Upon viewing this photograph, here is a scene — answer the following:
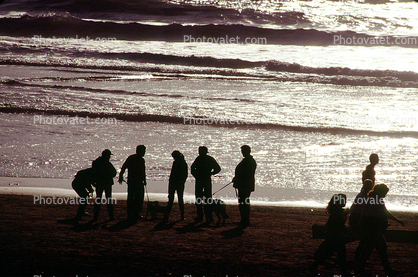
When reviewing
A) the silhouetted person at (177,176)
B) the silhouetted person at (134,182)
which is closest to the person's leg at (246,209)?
the silhouetted person at (177,176)

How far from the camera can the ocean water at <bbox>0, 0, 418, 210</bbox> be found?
12.0 meters

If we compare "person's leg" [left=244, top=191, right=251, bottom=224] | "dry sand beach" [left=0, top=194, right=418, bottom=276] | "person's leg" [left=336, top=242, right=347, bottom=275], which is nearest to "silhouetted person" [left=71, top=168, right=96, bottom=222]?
"dry sand beach" [left=0, top=194, right=418, bottom=276]

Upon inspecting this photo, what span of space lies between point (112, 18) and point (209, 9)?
10.9 m

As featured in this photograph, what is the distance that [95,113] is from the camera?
18.1m

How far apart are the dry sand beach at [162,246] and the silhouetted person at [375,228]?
11.5 inches

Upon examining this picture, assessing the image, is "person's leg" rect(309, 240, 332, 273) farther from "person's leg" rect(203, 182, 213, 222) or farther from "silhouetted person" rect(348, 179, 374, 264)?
"person's leg" rect(203, 182, 213, 222)

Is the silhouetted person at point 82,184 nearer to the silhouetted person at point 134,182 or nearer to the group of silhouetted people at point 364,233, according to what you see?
the silhouetted person at point 134,182

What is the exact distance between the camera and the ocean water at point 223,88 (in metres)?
12.0

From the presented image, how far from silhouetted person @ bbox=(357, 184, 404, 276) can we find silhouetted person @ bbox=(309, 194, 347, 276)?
0.22m

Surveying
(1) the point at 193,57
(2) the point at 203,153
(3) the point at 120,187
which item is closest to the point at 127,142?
(3) the point at 120,187

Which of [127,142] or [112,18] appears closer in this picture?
[127,142]

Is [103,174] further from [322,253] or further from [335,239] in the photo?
[335,239]

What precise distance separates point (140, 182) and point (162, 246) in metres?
1.59

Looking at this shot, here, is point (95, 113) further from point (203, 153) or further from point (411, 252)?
point (411, 252)
